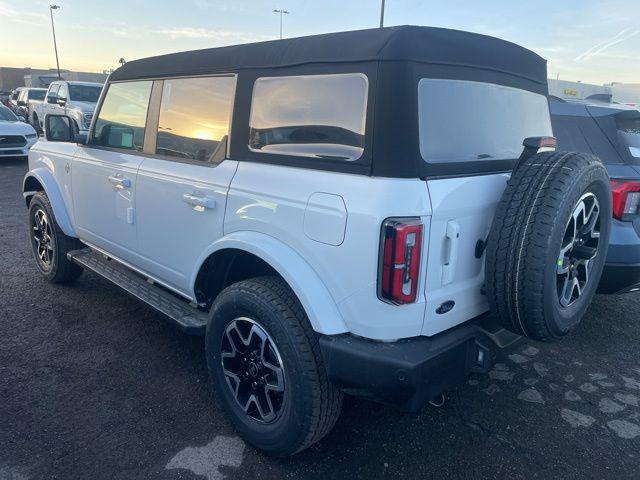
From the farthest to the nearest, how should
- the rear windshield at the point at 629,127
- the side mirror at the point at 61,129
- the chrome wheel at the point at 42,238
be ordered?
the chrome wheel at the point at 42,238 → the rear windshield at the point at 629,127 → the side mirror at the point at 61,129

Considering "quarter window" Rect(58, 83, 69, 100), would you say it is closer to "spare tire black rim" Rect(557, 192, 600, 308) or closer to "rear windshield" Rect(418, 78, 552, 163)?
"rear windshield" Rect(418, 78, 552, 163)

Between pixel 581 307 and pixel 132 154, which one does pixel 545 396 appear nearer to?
pixel 581 307

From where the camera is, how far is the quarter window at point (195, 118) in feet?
9.04

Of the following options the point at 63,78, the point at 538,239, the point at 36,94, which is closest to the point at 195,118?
the point at 538,239

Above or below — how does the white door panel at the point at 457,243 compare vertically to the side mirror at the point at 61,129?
below

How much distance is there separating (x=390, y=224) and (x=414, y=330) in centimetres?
50

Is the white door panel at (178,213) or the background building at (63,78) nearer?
the white door panel at (178,213)

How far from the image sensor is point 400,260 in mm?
1945

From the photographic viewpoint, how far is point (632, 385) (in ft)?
10.8

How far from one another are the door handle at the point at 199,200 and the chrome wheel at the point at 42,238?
2.37 meters

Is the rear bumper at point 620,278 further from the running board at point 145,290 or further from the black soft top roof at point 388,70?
the running board at point 145,290

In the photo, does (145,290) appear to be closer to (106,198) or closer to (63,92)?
(106,198)

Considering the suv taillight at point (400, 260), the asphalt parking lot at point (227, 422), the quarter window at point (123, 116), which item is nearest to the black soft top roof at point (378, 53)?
the quarter window at point (123, 116)

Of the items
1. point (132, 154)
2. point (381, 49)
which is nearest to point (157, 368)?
point (132, 154)
